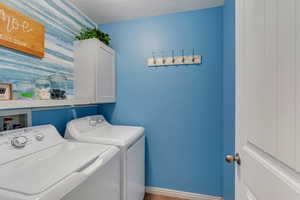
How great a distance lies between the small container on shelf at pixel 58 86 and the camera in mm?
1452

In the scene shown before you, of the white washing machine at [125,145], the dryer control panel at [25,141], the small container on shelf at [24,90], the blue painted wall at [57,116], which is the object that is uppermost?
the small container on shelf at [24,90]

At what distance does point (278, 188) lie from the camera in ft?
1.58

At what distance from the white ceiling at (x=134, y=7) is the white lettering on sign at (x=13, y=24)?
783 mm

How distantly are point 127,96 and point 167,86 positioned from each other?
24.7 inches

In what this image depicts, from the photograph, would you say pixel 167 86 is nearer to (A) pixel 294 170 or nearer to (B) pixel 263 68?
(B) pixel 263 68

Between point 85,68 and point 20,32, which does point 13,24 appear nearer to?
point 20,32

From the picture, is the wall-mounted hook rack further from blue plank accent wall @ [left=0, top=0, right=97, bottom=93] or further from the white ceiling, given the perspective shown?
blue plank accent wall @ [left=0, top=0, right=97, bottom=93]

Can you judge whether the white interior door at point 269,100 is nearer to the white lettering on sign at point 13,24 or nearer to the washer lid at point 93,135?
the washer lid at point 93,135

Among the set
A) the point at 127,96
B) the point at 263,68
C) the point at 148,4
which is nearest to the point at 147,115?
the point at 127,96

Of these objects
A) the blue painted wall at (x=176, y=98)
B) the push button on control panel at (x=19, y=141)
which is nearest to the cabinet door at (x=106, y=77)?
the blue painted wall at (x=176, y=98)

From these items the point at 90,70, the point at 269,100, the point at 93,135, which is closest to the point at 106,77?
the point at 90,70

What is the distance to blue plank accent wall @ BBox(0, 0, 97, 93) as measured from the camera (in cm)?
117

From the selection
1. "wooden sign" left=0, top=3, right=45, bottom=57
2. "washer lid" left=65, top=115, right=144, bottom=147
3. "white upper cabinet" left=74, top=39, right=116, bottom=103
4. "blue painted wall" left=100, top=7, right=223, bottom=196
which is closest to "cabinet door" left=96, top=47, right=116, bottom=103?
"white upper cabinet" left=74, top=39, right=116, bottom=103

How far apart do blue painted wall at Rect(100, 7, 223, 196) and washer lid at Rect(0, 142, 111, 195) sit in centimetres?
103
